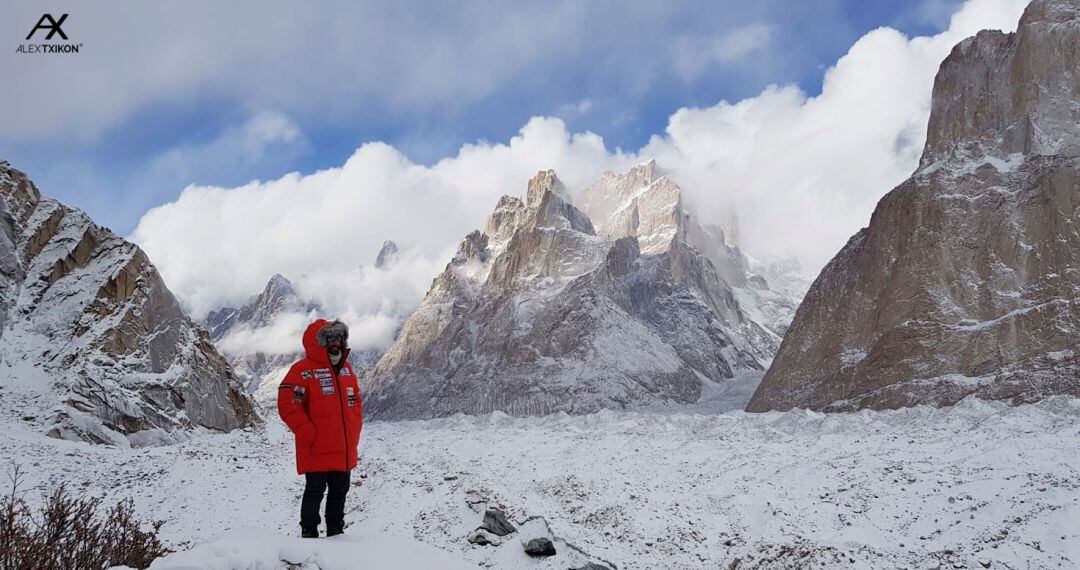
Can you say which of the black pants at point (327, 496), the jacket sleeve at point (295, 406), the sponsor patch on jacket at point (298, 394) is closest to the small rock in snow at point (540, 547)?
the black pants at point (327, 496)

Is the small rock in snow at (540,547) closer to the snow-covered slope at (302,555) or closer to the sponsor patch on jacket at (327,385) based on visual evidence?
the snow-covered slope at (302,555)

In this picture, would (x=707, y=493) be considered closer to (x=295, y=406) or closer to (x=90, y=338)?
(x=295, y=406)

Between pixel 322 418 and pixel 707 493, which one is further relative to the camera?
pixel 707 493

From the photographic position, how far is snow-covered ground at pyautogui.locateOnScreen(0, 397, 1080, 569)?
56.3ft

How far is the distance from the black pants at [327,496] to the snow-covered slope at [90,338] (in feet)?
93.5

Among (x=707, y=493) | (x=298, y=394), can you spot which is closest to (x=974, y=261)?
(x=707, y=493)

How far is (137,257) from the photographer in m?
44.2

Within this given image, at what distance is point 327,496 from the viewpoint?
26.1ft

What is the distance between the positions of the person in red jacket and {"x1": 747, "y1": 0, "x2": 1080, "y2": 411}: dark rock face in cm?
5684

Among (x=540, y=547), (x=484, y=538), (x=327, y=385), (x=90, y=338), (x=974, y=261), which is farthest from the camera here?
(x=974, y=261)

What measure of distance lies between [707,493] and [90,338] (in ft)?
117

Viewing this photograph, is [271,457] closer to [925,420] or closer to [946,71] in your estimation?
[925,420]

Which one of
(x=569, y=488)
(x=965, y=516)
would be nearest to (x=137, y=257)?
(x=569, y=488)

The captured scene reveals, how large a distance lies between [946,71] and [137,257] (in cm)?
9089
